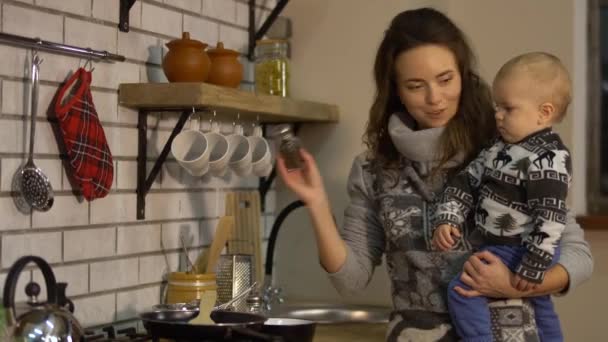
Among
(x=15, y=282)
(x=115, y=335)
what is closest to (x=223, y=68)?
(x=115, y=335)

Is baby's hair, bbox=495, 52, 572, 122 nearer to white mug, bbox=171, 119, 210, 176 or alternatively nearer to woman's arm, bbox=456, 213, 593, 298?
woman's arm, bbox=456, 213, 593, 298

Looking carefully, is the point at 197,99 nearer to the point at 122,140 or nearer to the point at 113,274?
the point at 122,140

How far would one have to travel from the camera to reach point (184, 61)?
7.30ft

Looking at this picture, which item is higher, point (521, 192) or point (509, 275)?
point (521, 192)

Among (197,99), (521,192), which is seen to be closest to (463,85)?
(521,192)

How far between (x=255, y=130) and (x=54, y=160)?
67 centimetres

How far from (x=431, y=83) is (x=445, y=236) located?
1.11ft

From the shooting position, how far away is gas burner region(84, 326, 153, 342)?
6.51 ft

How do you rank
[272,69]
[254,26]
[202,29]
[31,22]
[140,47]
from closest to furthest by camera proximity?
1. [31,22]
2. [140,47]
3. [202,29]
4. [272,69]
5. [254,26]

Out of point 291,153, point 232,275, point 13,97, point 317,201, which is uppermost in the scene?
point 13,97

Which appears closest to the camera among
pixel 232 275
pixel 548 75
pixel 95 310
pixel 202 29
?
pixel 548 75

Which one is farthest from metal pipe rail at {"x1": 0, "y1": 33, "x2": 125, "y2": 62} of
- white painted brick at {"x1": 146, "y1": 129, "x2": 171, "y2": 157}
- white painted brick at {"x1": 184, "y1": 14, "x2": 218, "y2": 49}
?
white painted brick at {"x1": 184, "y1": 14, "x2": 218, "y2": 49}

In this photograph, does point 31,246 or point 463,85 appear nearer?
point 31,246

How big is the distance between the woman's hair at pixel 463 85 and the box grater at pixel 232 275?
21.2 inches
